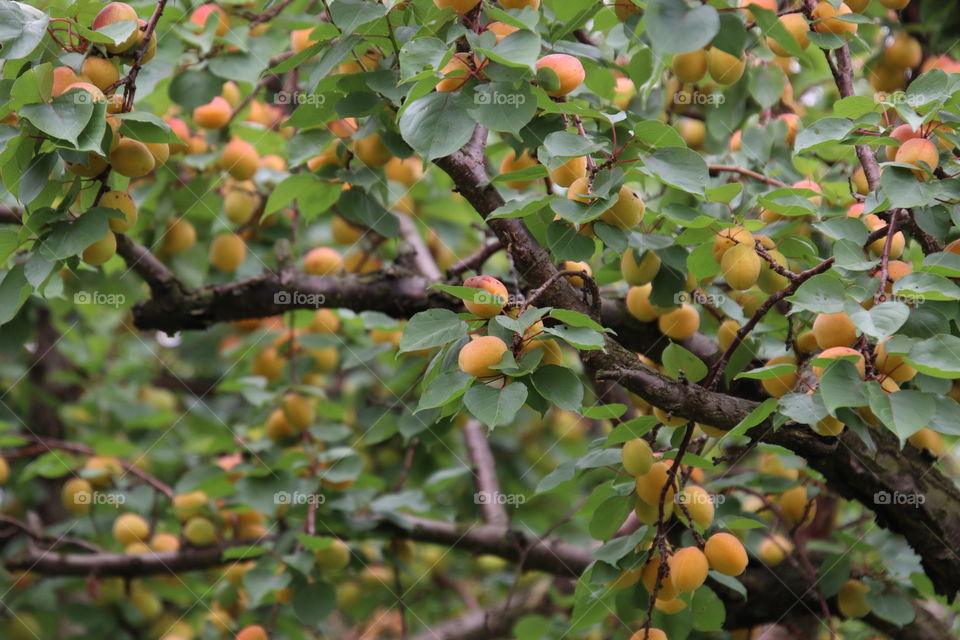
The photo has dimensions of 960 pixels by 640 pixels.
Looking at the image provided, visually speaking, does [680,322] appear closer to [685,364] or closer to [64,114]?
[685,364]

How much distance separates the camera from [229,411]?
2934mm

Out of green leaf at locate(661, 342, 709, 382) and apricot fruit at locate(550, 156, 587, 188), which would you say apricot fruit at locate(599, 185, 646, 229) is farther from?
green leaf at locate(661, 342, 709, 382)

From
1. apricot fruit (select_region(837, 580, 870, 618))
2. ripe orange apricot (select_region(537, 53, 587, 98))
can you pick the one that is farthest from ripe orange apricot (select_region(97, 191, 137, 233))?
apricot fruit (select_region(837, 580, 870, 618))

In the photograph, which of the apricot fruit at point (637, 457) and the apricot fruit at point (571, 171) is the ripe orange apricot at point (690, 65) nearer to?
the apricot fruit at point (571, 171)

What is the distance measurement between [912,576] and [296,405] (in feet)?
4.01

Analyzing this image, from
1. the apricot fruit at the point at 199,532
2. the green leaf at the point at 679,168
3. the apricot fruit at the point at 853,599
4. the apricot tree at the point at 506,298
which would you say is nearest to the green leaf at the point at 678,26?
the apricot tree at the point at 506,298

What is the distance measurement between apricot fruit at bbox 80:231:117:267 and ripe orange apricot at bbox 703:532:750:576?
35.2 inches

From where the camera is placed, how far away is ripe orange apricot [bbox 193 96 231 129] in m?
1.83

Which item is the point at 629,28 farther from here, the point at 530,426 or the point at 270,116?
the point at 530,426

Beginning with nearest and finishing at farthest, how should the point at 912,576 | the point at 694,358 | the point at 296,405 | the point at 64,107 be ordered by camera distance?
the point at 64,107 < the point at 694,358 < the point at 912,576 < the point at 296,405

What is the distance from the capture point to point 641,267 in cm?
130

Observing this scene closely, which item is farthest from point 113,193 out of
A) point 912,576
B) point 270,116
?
point 912,576

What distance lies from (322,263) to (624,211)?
1080 mm

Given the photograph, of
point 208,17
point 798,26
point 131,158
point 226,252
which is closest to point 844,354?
point 798,26
